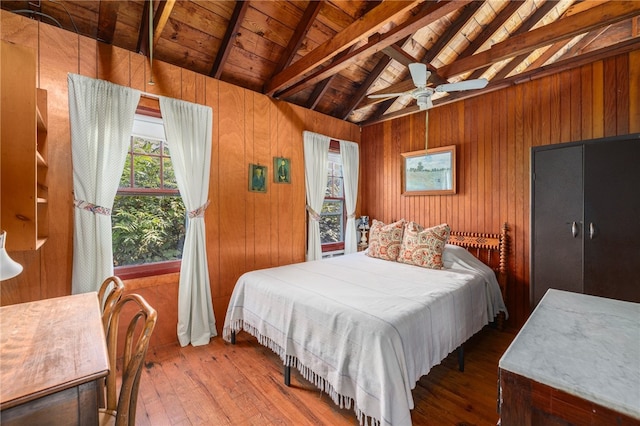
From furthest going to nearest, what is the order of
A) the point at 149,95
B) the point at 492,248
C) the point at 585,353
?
the point at 492,248, the point at 149,95, the point at 585,353

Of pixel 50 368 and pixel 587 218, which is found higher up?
pixel 587 218

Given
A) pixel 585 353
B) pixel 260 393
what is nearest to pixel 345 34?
pixel 585 353

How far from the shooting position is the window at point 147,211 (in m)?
2.57

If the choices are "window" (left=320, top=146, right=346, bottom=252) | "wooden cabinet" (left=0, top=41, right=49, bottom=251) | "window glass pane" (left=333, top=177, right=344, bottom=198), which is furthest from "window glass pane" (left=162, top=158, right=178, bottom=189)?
"window glass pane" (left=333, top=177, right=344, bottom=198)

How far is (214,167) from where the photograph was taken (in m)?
2.94

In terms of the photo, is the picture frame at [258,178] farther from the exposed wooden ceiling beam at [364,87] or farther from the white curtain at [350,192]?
the exposed wooden ceiling beam at [364,87]

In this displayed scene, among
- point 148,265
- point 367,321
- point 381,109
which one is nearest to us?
point 367,321

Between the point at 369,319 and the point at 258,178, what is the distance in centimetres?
221

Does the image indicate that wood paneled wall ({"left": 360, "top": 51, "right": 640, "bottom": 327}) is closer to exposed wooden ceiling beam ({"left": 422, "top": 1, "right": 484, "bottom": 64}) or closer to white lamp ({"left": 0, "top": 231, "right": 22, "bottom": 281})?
exposed wooden ceiling beam ({"left": 422, "top": 1, "right": 484, "bottom": 64})

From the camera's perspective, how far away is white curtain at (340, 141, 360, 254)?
429cm

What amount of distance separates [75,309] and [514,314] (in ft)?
12.8

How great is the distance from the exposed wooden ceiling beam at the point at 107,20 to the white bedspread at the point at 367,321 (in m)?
2.47

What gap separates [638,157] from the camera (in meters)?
2.12

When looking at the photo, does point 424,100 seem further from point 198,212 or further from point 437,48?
point 198,212
